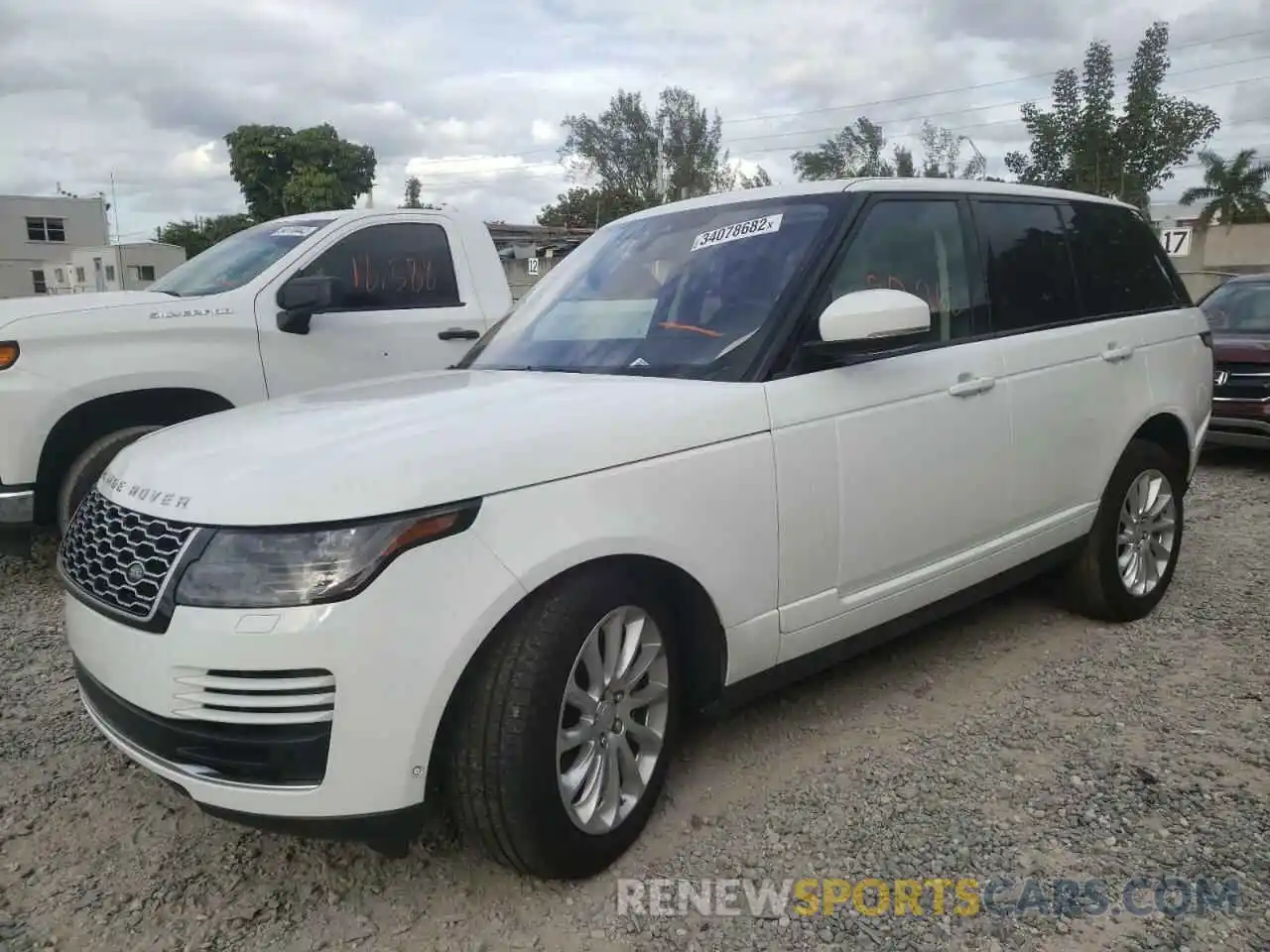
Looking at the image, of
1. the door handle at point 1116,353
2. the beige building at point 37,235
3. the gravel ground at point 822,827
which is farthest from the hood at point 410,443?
the beige building at point 37,235

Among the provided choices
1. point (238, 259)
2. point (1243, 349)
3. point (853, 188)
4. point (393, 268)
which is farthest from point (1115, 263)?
point (1243, 349)

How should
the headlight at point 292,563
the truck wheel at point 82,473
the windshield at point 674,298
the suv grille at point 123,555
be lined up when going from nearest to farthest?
the headlight at point 292,563 < the suv grille at point 123,555 < the windshield at point 674,298 < the truck wheel at point 82,473

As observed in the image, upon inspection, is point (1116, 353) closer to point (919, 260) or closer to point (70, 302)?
point (919, 260)

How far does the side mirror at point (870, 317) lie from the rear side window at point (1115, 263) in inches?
64.2

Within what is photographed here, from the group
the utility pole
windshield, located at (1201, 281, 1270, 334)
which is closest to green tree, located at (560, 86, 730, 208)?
the utility pole

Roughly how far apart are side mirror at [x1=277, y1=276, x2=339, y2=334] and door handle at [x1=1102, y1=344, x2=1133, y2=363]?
3.74 metres

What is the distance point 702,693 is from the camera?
2.84 m

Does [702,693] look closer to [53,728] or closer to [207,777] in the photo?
Answer: [207,777]

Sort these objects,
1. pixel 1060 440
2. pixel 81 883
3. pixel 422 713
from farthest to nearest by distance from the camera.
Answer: pixel 1060 440 < pixel 81 883 < pixel 422 713

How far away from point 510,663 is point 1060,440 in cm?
254

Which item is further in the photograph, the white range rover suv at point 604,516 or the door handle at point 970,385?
the door handle at point 970,385

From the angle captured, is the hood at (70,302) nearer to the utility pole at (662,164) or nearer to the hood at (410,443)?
the hood at (410,443)

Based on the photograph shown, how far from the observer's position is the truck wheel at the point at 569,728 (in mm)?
2264

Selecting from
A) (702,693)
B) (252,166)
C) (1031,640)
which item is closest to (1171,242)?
(1031,640)
